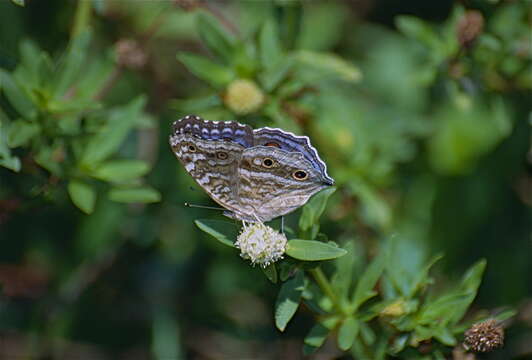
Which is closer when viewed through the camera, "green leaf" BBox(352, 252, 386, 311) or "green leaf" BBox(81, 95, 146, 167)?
"green leaf" BBox(352, 252, 386, 311)

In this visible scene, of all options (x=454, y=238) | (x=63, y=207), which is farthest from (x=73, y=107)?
(x=454, y=238)

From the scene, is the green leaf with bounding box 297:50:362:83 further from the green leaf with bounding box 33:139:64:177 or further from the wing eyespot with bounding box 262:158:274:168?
the green leaf with bounding box 33:139:64:177

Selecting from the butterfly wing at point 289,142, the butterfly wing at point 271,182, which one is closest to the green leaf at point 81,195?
the butterfly wing at point 271,182

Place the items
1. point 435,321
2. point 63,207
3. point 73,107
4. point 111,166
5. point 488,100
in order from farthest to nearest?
1. point 63,207
2. point 488,100
3. point 111,166
4. point 73,107
5. point 435,321

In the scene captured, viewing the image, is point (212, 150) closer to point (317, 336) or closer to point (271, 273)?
point (271, 273)

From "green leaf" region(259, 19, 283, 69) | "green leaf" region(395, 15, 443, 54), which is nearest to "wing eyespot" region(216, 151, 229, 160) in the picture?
"green leaf" region(259, 19, 283, 69)

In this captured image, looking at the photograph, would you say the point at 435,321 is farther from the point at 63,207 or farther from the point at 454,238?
the point at 63,207

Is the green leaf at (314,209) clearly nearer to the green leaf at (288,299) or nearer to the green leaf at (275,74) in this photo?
the green leaf at (288,299)
